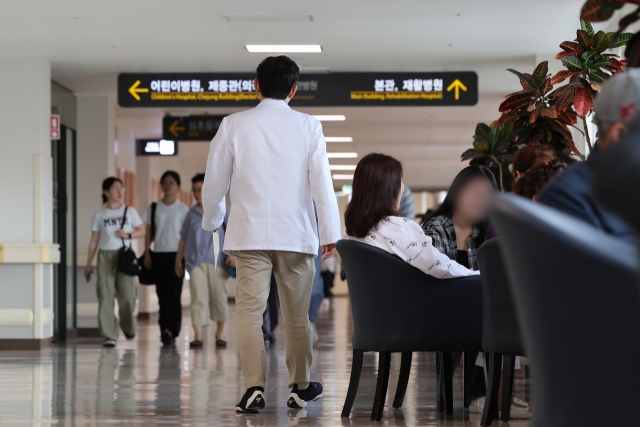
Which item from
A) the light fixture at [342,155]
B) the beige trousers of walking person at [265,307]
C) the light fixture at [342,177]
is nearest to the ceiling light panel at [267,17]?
the beige trousers of walking person at [265,307]

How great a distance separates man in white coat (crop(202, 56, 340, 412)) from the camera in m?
4.04

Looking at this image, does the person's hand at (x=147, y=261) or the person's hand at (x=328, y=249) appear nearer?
the person's hand at (x=328, y=249)

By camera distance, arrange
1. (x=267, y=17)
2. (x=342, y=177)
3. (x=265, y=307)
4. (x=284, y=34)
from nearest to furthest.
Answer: (x=265, y=307) < (x=267, y=17) < (x=284, y=34) < (x=342, y=177)

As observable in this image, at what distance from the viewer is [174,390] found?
502 centimetres

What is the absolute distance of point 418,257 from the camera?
3.52m

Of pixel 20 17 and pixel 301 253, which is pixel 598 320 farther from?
pixel 20 17

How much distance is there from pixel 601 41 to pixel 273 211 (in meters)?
1.68

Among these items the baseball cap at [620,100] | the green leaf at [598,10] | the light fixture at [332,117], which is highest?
the light fixture at [332,117]

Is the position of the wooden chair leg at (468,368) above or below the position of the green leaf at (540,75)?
below

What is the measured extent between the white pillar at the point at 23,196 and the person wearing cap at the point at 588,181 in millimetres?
7422

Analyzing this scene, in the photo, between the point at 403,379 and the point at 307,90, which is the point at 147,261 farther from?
the point at 403,379

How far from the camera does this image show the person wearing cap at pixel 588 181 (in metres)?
1.53

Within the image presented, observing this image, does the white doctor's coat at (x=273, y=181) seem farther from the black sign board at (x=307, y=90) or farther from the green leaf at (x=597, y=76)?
the black sign board at (x=307, y=90)

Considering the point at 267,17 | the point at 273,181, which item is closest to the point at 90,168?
the point at 267,17
